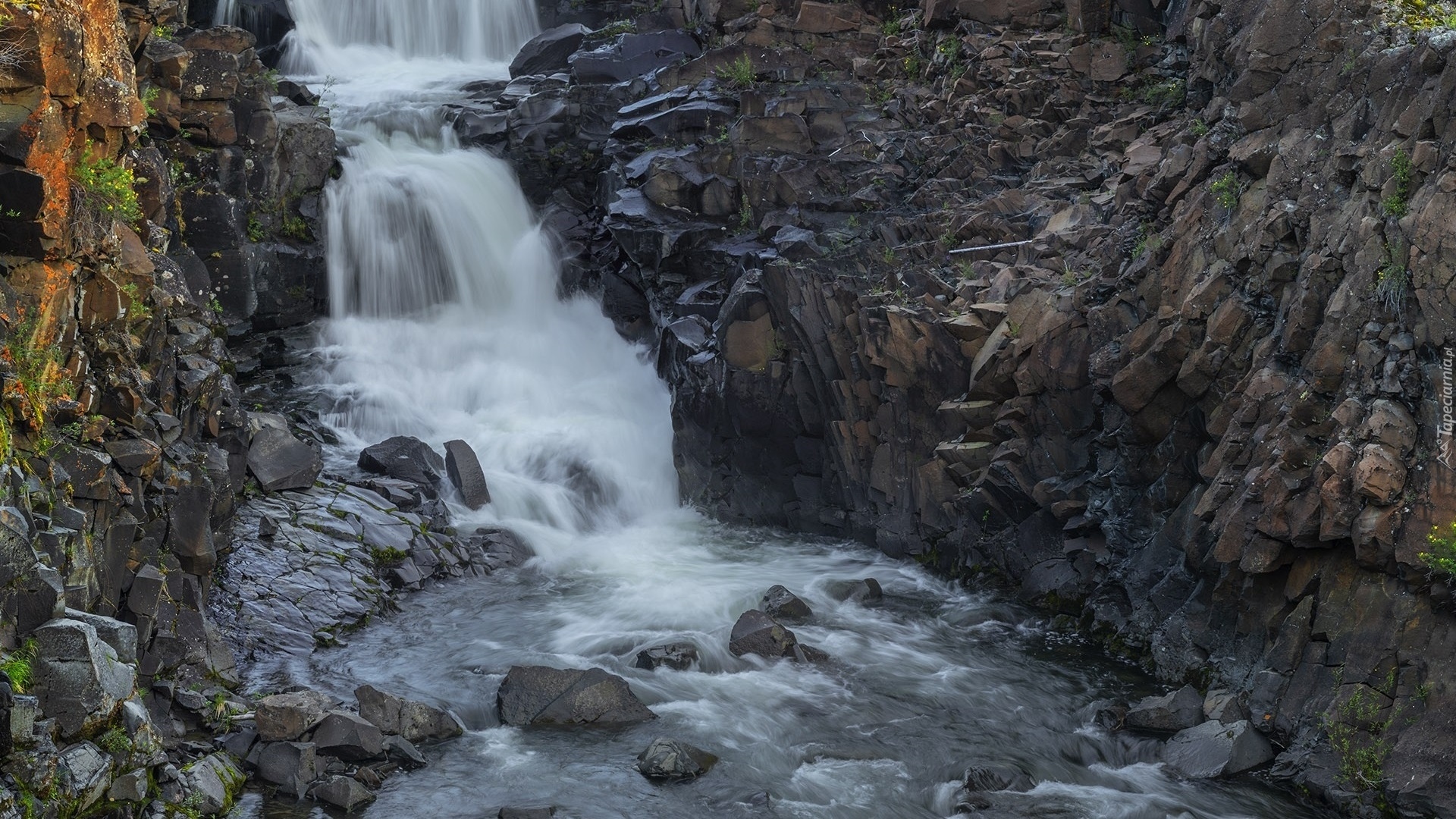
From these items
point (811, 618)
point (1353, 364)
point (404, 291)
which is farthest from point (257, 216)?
point (1353, 364)

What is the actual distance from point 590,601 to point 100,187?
7.95 m

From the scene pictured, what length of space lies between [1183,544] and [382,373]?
1475 cm

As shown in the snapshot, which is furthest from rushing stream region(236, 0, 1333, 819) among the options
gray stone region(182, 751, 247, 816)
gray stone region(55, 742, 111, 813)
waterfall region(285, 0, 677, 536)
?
→ gray stone region(55, 742, 111, 813)

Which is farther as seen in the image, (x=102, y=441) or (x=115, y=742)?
(x=102, y=441)

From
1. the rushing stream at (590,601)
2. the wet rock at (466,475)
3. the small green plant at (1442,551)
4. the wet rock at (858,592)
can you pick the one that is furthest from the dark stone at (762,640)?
the small green plant at (1442,551)

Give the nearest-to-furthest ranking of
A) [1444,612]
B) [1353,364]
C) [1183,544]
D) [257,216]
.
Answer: [1444,612] → [1353,364] → [1183,544] → [257,216]

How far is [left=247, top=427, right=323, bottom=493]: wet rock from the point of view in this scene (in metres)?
16.9

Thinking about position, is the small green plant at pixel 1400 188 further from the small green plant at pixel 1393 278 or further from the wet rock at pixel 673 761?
the wet rock at pixel 673 761

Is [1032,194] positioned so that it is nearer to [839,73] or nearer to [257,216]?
[839,73]

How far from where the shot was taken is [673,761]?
1159 cm

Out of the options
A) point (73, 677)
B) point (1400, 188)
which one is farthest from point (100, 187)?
point (1400, 188)

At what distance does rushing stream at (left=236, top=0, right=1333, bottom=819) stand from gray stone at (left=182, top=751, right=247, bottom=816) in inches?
47.3

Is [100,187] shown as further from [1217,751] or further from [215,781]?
[1217,751]

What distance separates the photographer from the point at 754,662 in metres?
14.3
